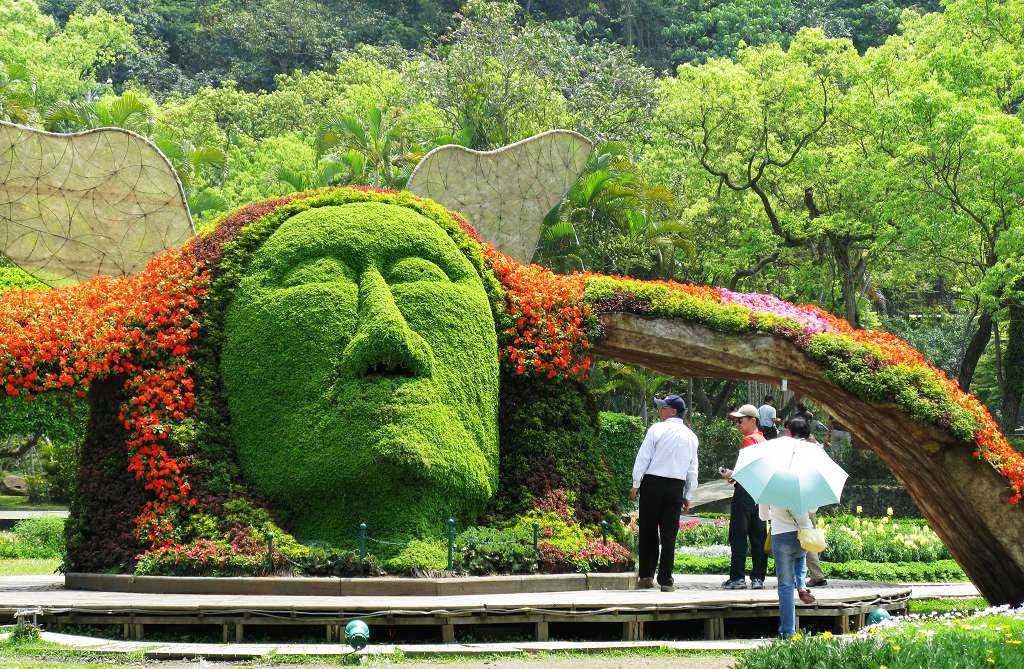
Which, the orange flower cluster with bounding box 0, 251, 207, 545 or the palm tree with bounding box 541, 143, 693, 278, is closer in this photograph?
the orange flower cluster with bounding box 0, 251, 207, 545

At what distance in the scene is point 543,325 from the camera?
12.6m

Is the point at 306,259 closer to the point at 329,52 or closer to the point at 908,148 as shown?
the point at 908,148

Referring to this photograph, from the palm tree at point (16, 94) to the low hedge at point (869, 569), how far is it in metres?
21.8

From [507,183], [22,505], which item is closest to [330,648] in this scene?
[507,183]

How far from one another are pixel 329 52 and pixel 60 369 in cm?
5574

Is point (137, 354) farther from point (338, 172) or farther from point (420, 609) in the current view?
point (338, 172)

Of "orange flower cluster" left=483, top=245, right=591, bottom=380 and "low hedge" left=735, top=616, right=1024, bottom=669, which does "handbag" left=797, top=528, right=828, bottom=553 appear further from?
"orange flower cluster" left=483, top=245, right=591, bottom=380

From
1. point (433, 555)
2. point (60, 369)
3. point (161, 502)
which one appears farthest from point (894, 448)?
point (60, 369)

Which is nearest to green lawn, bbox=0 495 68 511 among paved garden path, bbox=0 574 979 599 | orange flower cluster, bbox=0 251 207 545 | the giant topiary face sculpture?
paved garden path, bbox=0 574 979 599

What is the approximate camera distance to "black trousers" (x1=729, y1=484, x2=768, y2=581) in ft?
37.6

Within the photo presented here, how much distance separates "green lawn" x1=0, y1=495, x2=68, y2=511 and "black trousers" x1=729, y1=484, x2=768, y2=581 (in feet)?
67.6

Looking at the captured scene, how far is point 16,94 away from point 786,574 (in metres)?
27.4

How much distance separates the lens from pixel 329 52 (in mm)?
64750

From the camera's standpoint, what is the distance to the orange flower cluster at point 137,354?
37.0 ft
